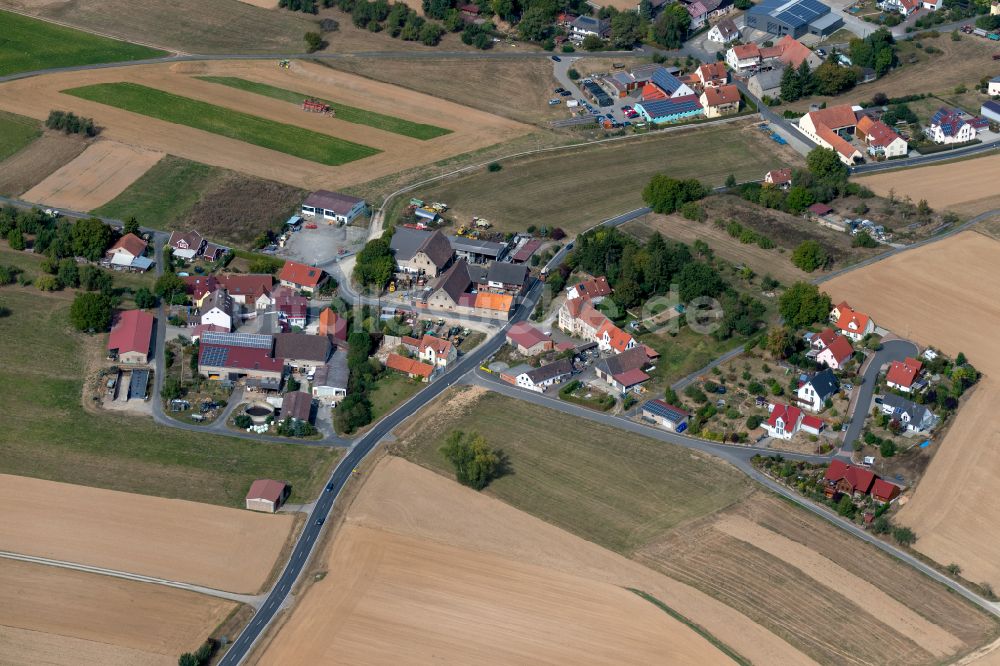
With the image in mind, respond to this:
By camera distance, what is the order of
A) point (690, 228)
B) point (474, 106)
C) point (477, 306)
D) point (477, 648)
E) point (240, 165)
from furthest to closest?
point (474, 106) → point (240, 165) → point (690, 228) → point (477, 306) → point (477, 648)

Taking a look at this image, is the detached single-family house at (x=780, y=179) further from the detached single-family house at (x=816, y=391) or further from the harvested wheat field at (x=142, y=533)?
the harvested wheat field at (x=142, y=533)

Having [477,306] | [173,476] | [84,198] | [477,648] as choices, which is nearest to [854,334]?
[477,306]

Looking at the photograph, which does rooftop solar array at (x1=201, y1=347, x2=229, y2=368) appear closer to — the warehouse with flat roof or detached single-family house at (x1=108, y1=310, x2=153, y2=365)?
detached single-family house at (x1=108, y1=310, x2=153, y2=365)

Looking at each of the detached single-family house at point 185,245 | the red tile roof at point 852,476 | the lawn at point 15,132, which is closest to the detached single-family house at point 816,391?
the red tile roof at point 852,476

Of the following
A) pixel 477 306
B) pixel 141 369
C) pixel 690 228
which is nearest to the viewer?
pixel 141 369

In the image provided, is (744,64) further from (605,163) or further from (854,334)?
(854,334)
